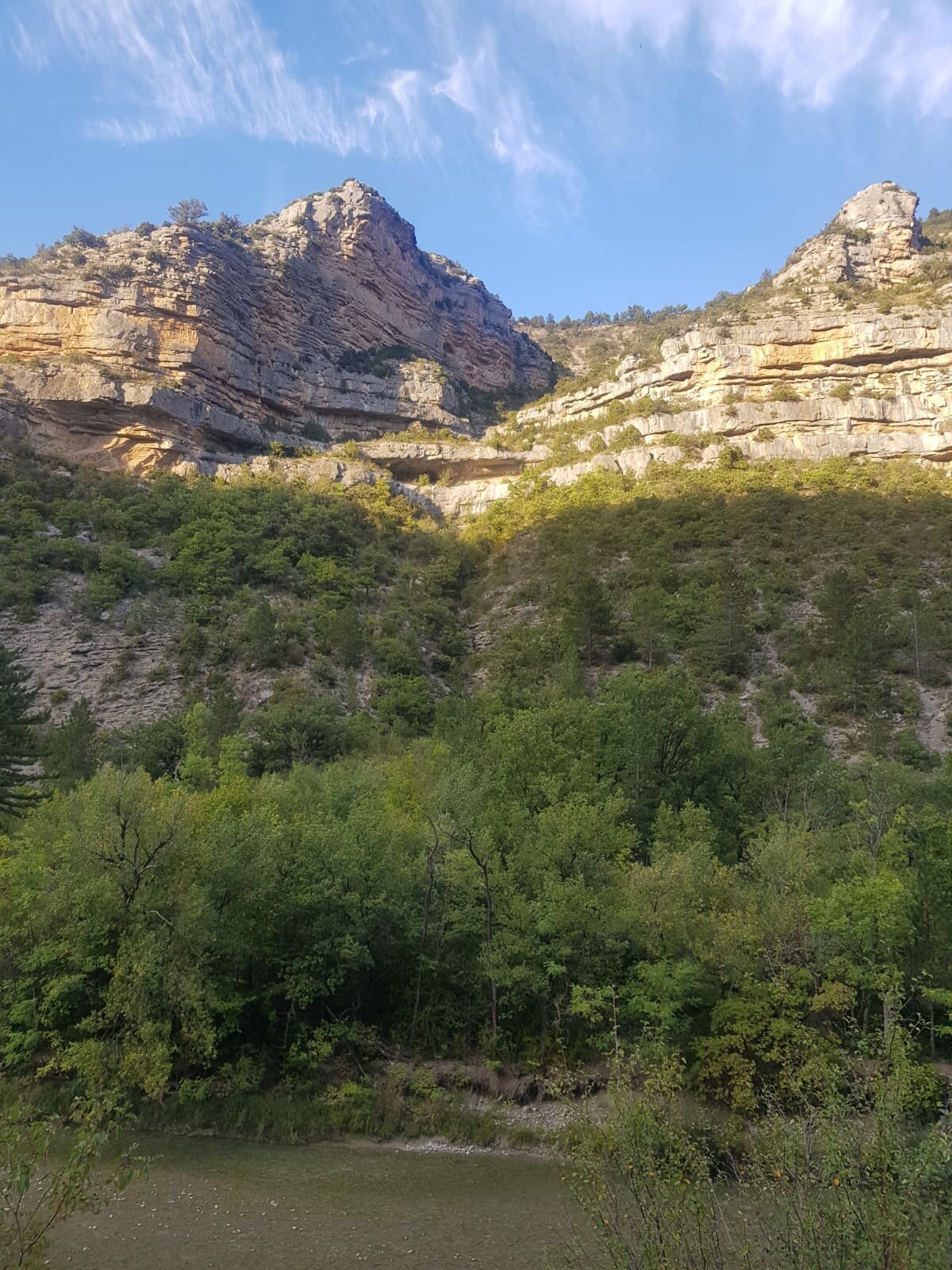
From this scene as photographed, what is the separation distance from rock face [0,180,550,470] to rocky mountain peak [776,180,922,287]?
34.7m

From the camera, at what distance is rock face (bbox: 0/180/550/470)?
58438 millimetres

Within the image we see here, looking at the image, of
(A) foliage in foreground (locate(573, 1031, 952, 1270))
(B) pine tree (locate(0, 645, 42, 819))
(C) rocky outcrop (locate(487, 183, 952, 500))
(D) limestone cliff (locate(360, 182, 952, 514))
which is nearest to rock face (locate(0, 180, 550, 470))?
(D) limestone cliff (locate(360, 182, 952, 514))

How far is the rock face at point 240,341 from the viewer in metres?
58.4

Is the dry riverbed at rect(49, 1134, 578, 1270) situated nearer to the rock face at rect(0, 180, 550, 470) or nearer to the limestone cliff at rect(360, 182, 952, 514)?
the limestone cliff at rect(360, 182, 952, 514)

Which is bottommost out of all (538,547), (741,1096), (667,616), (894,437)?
(741,1096)

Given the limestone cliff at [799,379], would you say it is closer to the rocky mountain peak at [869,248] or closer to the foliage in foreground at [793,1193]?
the rocky mountain peak at [869,248]

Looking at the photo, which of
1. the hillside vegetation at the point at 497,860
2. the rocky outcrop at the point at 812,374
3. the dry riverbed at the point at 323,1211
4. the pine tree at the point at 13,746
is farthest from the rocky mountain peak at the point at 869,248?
the dry riverbed at the point at 323,1211

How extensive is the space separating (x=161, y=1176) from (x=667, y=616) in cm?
3388

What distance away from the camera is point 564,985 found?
1809cm

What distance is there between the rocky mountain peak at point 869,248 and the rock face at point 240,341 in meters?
34.7

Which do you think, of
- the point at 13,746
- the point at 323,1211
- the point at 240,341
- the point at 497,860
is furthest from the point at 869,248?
the point at 323,1211

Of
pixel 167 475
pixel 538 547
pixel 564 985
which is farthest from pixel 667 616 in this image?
pixel 167 475

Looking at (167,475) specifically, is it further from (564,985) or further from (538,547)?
(564,985)

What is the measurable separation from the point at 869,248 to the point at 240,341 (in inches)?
2396
